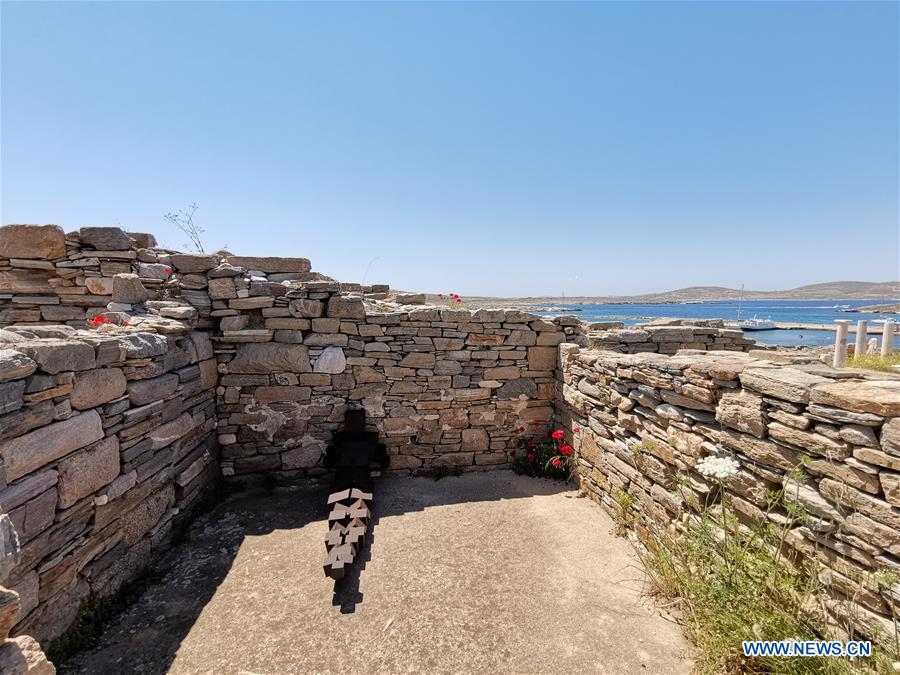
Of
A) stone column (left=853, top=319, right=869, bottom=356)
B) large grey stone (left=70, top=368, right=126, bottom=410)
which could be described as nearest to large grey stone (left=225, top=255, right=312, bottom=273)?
large grey stone (left=70, top=368, right=126, bottom=410)

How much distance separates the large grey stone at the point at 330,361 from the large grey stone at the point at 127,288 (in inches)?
86.6

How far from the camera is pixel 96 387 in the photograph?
A: 2990 mm

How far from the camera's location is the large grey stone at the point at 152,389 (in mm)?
3432

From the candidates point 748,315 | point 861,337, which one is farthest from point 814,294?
point 861,337

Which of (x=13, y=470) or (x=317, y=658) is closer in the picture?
(x=13, y=470)

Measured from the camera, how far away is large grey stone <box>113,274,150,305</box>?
4.33 meters

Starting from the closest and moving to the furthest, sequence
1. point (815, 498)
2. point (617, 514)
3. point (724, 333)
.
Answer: point (815, 498) < point (617, 514) < point (724, 333)

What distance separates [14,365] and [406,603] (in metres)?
3.18

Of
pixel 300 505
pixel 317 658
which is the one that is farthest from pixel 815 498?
pixel 300 505

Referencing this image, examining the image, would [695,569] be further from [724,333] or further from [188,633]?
[724,333]

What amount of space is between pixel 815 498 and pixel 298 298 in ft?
17.3

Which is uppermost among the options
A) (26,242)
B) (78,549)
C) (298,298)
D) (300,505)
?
(26,242)

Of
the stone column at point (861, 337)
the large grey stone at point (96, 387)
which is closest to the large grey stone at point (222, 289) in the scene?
the large grey stone at point (96, 387)

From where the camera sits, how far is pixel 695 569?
9.41 ft
